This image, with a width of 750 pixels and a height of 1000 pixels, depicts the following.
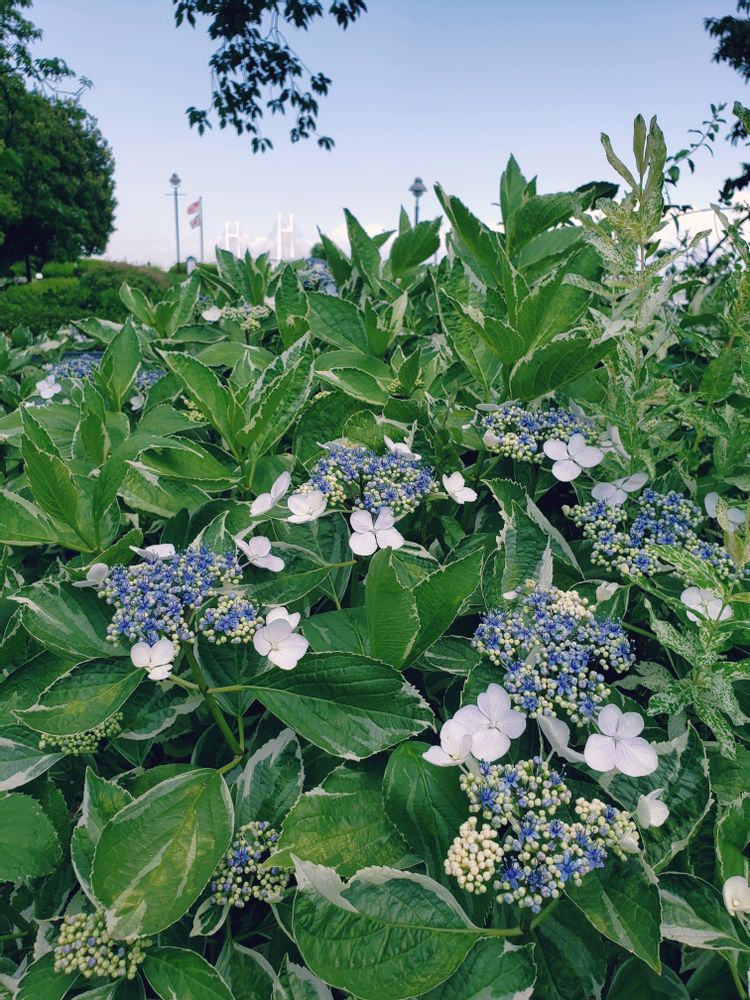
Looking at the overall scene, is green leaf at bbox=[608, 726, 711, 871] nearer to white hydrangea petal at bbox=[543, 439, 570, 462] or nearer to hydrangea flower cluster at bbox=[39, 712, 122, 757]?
white hydrangea petal at bbox=[543, 439, 570, 462]

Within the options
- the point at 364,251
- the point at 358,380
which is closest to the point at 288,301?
the point at 358,380

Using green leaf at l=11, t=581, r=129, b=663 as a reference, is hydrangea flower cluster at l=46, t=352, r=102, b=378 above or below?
above

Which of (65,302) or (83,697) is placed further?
(65,302)

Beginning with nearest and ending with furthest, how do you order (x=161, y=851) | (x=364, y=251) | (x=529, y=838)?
(x=529, y=838)
(x=161, y=851)
(x=364, y=251)

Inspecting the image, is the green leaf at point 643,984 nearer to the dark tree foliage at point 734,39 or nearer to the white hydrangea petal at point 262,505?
the white hydrangea petal at point 262,505

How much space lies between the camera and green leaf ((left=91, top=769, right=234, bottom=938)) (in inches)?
35.2

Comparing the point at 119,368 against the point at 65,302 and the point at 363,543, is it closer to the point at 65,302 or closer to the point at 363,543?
the point at 363,543

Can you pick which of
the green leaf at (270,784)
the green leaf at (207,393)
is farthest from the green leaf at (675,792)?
the green leaf at (207,393)

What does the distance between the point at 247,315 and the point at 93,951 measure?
5.59 feet

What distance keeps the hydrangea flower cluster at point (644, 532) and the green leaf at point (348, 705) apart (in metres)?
0.43

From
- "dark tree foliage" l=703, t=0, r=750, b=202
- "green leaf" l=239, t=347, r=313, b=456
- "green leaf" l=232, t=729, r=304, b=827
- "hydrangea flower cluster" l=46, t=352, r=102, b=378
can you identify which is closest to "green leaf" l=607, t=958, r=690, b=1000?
"green leaf" l=232, t=729, r=304, b=827

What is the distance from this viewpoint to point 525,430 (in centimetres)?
130

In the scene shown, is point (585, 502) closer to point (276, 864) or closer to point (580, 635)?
point (580, 635)

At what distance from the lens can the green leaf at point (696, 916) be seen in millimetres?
892
